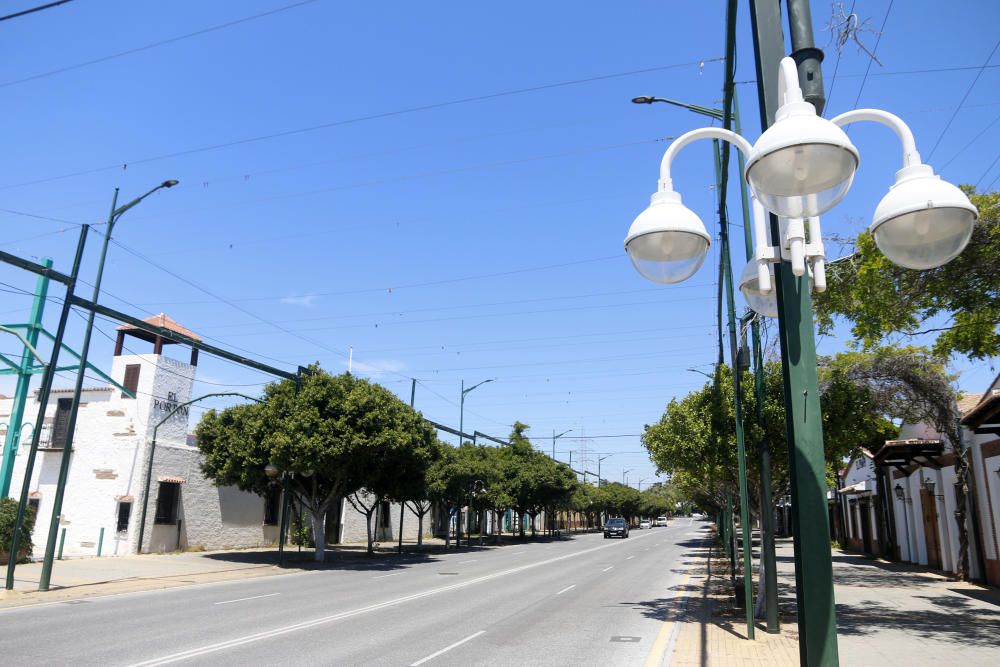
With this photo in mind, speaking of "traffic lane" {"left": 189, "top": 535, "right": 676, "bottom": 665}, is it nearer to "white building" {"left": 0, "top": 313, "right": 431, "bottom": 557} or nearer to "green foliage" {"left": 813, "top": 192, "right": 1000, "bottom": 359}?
"green foliage" {"left": 813, "top": 192, "right": 1000, "bottom": 359}

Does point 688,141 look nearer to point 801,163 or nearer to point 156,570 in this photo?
point 801,163

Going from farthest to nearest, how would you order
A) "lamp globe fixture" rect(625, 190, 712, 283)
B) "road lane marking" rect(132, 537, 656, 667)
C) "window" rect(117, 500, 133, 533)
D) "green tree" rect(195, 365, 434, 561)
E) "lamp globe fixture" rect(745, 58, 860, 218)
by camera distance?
"window" rect(117, 500, 133, 533), "green tree" rect(195, 365, 434, 561), "road lane marking" rect(132, 537, 656, 667), "lamp globe fixture" rect(625, 190, 712, 283), "lamp globe fixture" rect(745, 58, 860, 218)

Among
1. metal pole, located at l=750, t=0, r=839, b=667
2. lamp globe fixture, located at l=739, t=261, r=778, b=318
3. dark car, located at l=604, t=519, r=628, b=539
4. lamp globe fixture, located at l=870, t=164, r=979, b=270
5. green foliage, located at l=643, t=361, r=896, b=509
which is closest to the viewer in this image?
lamp globe fixture, located at l=870, t=164, r=979, b=270

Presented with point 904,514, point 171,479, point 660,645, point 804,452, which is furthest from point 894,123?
point 171,479

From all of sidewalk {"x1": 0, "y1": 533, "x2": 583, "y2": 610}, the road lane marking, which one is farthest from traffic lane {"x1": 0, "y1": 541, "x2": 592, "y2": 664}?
sidewalk {"x1": 0, "y1": 533, "x2": 583, "y2": 610}

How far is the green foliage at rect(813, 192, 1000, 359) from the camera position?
9.73 metres

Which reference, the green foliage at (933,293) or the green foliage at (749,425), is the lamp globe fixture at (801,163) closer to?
the green foliage at (933,293)

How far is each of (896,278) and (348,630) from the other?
1033cm

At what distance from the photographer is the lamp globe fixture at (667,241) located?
11.5ft

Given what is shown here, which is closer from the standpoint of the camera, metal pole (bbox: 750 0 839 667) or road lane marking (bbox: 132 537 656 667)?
metal pole (bbox: 750 0 839 667)

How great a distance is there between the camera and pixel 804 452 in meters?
3.48

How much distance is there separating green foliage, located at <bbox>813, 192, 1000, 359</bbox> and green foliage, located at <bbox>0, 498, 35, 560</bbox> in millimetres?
22694

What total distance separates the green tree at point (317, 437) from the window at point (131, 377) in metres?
4.06

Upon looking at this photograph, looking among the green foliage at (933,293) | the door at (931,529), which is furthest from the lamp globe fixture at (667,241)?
A: the door at (931,529)
